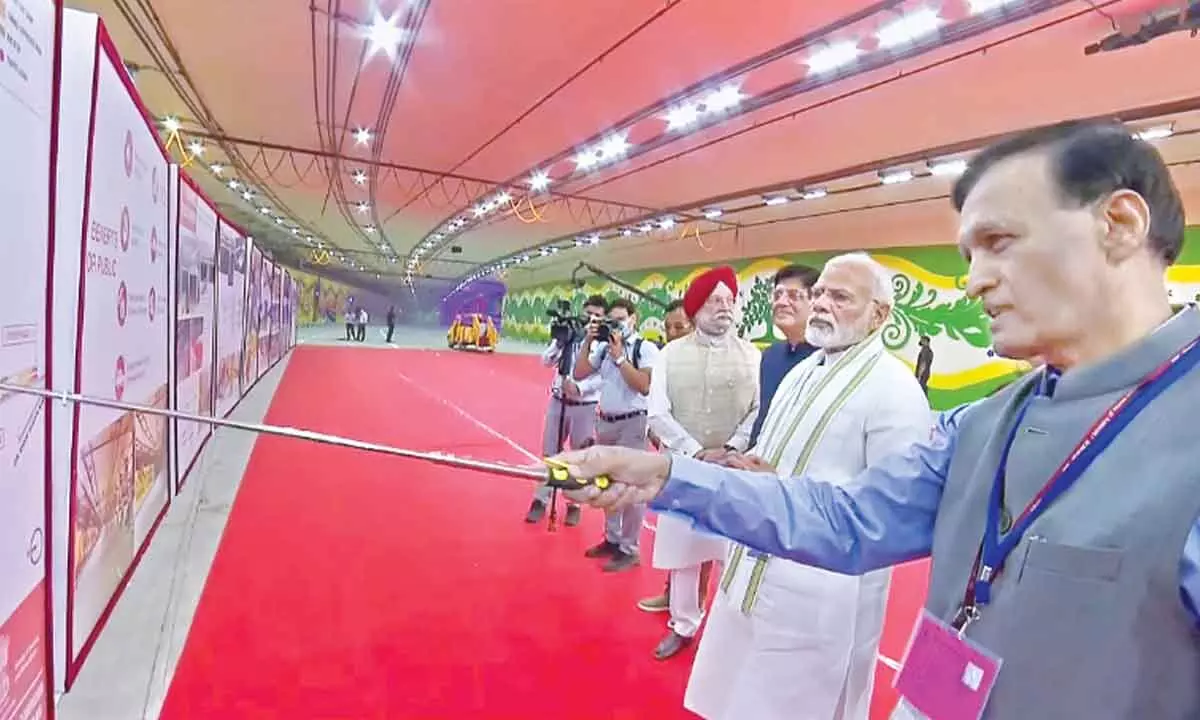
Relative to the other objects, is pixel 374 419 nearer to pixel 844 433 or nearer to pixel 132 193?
pixel 132 193

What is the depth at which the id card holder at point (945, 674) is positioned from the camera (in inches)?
26.0

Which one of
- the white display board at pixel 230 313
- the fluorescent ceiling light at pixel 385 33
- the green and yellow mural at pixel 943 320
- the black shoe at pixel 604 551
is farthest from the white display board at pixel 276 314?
the black shoe at pixel 604 551

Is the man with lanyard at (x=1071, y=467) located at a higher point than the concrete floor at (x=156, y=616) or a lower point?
higher

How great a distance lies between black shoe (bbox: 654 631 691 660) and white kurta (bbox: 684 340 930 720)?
73 centimetres

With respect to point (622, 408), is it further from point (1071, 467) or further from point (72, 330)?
point (1071, 467)

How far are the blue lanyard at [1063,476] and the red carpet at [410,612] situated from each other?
166 centimetres

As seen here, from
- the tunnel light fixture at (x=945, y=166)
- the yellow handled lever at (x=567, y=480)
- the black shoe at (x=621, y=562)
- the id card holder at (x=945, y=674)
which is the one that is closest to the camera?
the id card holder at (x=945, y=674)

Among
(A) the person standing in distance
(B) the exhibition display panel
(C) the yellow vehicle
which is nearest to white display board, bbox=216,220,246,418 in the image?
(B) the exhibition display panel

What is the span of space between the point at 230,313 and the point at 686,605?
4.21 meters

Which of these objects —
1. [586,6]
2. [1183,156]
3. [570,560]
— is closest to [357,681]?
[570,560]

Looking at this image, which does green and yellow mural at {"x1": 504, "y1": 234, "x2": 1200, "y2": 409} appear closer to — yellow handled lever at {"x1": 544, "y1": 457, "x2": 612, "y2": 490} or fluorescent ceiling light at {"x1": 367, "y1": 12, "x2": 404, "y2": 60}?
fluorescent ceiling light at {"x1": 367, "y1": 12, "x2": 404, "y2": 60}

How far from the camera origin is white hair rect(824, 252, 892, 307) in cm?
181

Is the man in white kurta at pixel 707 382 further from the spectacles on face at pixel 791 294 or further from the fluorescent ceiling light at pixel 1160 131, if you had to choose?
the fluorescent ceiling light at pixel 1160 131

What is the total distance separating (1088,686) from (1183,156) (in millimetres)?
8490
